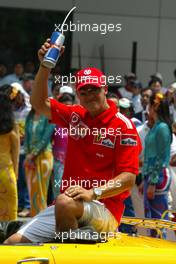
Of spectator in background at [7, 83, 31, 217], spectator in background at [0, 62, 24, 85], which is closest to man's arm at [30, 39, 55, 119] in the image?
spectator in background at [7, 83, 31, 217]

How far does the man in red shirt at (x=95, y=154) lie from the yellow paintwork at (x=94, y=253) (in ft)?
1.14

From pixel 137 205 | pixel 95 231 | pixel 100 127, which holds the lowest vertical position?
pixel 137 205

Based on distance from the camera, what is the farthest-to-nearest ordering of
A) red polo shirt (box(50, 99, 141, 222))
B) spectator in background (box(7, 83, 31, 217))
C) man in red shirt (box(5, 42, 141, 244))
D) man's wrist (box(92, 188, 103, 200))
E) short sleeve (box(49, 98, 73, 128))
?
1. spectator in background (box(7, 83, 31, 217))
2. short sleeve (box(49, 98, 73, 128))
3. red polo shirt (box(50, 99, 141, 222))
4. man in red shirt (box(5, 42, 141, 244))
5. man's wrist (box(92, 188, 103, 200))

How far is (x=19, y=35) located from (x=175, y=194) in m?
8.21

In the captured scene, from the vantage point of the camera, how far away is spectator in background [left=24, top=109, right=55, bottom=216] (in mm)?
9539

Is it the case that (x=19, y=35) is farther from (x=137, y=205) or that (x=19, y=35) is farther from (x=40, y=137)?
(x=137, y=205)

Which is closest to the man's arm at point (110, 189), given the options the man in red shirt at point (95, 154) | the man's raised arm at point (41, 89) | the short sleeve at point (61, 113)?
the man in red shirt at point (95, 154)

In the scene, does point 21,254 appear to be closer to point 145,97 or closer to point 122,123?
point 122,123

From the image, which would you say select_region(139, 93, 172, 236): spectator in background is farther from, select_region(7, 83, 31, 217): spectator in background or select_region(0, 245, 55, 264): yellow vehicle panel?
select_region(0, 245, 55, 264): yellow vehicle panel

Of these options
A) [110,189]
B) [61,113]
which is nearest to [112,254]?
[110,189]

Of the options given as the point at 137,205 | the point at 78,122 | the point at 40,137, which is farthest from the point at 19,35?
the point at 78,122

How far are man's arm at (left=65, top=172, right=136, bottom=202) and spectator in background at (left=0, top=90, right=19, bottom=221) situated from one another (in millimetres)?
3167

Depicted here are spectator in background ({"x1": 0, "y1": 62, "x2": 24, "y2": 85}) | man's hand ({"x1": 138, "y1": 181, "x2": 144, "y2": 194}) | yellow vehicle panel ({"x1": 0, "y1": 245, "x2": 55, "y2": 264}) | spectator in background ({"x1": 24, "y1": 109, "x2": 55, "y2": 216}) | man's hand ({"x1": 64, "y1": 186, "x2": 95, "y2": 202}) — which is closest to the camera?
yellow vehicle panel ({"x1": 0, "y1": 245, "x2": 55, "y2": 264})

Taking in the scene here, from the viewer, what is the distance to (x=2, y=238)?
16.9 feet
